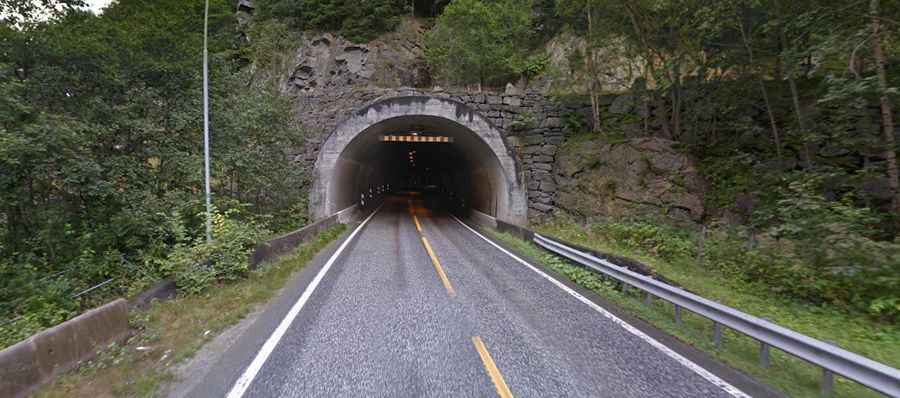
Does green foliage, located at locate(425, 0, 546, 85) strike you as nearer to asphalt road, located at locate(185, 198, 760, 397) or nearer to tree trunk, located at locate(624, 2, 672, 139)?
tree trunk, located at locate(624, 2, 672, 139)

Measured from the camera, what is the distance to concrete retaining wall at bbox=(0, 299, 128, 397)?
315 centimetres

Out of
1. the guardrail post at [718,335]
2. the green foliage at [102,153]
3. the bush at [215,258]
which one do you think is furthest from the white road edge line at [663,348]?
the green foliage at [102,153]

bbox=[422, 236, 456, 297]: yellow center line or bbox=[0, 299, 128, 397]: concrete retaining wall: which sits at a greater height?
bbox=[0, 299, 128, 397]: concrete retaining wall

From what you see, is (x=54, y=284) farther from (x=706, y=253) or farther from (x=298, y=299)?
(x=706, y=253)

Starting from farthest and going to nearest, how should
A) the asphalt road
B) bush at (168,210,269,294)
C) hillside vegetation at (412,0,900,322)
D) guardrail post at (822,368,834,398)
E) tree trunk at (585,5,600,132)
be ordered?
tree trunk at (585,5,600,132) → hillside vegetation at (412,0,900,322) → bush at (168,210,269,294) → the asphalt road → guardrail post at (822,368,834,398)

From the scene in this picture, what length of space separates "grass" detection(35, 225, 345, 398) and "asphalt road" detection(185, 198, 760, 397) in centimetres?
55

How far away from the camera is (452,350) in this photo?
4.55 meters

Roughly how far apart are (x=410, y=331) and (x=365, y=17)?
34657 mm

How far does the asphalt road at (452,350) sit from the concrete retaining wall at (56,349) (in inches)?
56.3

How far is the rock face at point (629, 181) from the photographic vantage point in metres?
15.0

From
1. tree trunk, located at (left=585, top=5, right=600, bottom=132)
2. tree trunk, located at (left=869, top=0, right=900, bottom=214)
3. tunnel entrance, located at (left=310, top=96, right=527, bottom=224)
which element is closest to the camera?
tree trunk, located at (left=869, top=0, right=900, bottom=214)

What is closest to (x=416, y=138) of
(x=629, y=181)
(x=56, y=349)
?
(x=629, y=181)

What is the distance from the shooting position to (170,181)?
31.2ft

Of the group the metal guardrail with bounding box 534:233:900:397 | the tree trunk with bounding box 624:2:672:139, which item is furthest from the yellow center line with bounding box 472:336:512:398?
the tree trunk with bounding box 624:2:672:139
